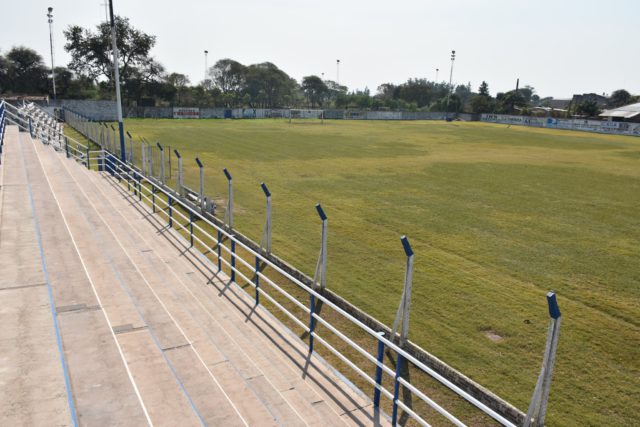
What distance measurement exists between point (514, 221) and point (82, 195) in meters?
16.7

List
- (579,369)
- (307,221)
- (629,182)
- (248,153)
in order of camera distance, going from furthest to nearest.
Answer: (248,153) < (629,182) < (307,221) < (579,369)

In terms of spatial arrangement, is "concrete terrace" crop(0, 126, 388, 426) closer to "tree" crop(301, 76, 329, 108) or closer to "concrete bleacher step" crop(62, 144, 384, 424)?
"concrete bleacher step" crop(62, 144, 384, 424)

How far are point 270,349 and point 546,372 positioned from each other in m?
4.44

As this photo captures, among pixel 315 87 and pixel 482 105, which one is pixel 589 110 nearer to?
pixel 482 105

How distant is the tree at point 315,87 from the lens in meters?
177

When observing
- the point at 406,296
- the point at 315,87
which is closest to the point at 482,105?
the point at 315,87

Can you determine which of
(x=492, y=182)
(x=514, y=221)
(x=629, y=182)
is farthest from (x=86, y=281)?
(x=629, y=182)

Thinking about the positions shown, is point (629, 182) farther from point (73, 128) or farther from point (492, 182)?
point (73, 128)

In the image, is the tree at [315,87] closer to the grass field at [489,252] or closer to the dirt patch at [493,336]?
the grass field at [489,252]

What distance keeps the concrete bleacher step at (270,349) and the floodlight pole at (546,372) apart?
1951 mm

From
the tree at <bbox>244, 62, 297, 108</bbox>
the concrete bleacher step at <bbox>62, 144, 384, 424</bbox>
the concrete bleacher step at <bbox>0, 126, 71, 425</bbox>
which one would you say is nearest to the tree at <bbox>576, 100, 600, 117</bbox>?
the tree at <bbox>244, 62, 297, 108</bbox>

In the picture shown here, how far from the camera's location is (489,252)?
1380 centimetres

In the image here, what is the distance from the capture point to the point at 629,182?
88.3 feet

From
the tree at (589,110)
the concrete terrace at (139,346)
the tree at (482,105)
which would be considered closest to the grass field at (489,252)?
the concrete terrace at (139,346)
